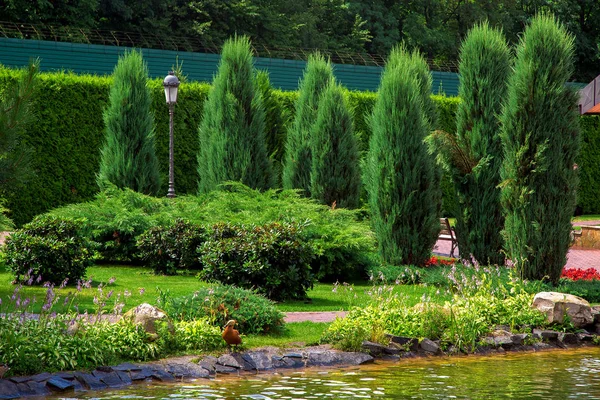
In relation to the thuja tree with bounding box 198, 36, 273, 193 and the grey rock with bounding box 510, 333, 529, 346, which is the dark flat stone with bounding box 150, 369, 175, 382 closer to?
the grey rock with bounding box 510, 333, 529, 346

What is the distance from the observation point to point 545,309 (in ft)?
31.4

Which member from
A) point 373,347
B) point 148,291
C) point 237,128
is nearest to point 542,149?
point 373,347

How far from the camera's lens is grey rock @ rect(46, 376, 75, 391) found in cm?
684

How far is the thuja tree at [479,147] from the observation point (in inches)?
508

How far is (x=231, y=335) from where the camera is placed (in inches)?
314

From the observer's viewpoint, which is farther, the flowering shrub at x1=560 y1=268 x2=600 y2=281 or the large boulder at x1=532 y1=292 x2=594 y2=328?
the flowering shrub at x1=560 y1=268 x2=600 y2=281

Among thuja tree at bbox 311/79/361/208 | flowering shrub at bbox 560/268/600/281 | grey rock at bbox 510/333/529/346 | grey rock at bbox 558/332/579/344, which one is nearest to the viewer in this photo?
grey rock at bbox 510/333/529/346

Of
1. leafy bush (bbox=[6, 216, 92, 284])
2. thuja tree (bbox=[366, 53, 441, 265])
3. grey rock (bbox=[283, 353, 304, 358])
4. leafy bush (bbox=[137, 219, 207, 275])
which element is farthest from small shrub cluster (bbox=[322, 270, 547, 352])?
leafy bush (bbox=[137, 219, 207, 275])

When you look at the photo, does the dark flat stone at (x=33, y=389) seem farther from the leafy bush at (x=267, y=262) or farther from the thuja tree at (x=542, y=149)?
the thuja tree at (x=542, y=149)

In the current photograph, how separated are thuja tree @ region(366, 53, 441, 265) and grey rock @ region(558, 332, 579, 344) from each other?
4.37 meters

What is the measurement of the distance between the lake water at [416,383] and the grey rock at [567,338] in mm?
718

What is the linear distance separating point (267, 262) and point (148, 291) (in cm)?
185

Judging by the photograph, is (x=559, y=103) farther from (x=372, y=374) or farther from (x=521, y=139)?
(x=372, y=374)

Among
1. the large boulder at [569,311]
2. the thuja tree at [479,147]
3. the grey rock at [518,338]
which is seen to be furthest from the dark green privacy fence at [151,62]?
the grey rock at [518,338]
